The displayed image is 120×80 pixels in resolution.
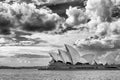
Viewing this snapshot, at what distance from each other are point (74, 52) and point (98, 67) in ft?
210

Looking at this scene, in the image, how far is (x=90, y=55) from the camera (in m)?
156

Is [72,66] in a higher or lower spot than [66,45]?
lower

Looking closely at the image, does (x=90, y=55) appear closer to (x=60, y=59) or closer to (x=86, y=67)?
(x=86, y=67)

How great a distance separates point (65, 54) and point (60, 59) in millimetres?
20232

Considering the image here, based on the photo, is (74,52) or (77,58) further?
(77,58)

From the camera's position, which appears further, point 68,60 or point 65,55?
point 68,60

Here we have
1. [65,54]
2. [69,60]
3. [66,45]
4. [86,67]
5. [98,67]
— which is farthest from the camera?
[98,67]

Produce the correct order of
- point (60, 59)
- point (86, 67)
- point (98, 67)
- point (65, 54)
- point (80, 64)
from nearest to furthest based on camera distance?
point (65, 54) → point (60, 59) → point (80, 64) → point (86, 67) → point (98, 67)

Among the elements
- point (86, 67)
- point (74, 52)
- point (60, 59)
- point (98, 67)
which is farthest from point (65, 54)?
point (98, 67)

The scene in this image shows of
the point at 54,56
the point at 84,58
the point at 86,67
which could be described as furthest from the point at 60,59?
the point at 86,67

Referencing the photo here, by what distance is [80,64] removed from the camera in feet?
499

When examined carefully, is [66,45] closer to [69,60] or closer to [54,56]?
[69,60]

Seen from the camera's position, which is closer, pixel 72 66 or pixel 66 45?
pixel 66 45

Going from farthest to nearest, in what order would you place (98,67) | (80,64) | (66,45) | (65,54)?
1. (98,67)
2. (80,64)
3. (65,54)
4. (66,45)
